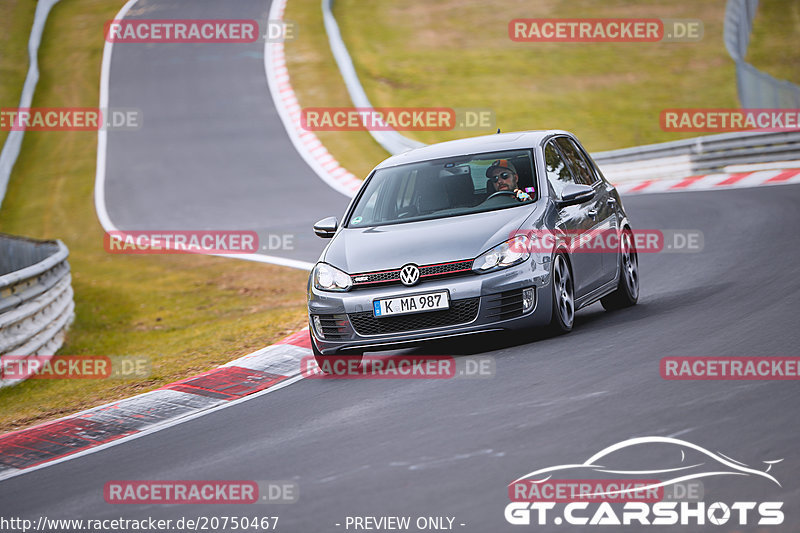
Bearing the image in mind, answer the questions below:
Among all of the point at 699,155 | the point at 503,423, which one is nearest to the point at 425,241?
the point at 503,423

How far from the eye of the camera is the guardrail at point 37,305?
38.1ft

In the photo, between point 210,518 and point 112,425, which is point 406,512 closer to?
point 210,518

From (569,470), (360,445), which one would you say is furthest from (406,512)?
(360,445)

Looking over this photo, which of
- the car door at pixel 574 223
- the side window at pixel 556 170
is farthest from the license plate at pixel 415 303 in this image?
the side window at pixel 556 170

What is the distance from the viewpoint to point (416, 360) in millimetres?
8781

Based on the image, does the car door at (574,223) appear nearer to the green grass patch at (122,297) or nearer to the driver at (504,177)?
the driver at (504,177)

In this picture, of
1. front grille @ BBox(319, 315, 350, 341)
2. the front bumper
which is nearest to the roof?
the front bumper

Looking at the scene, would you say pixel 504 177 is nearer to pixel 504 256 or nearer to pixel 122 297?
pixel 504 256

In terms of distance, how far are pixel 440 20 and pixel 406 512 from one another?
38.7 metres

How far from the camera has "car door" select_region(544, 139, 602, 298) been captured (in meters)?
9.03

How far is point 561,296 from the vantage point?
28.5 ft

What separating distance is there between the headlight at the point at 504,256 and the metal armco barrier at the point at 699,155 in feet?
47.0

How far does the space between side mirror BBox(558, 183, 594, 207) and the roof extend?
0.70 meters

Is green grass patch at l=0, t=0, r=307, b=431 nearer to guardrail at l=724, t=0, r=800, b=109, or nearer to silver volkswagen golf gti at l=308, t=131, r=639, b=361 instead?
silver volkswagen golf gti at l=308, t=131, r=639, b=361
